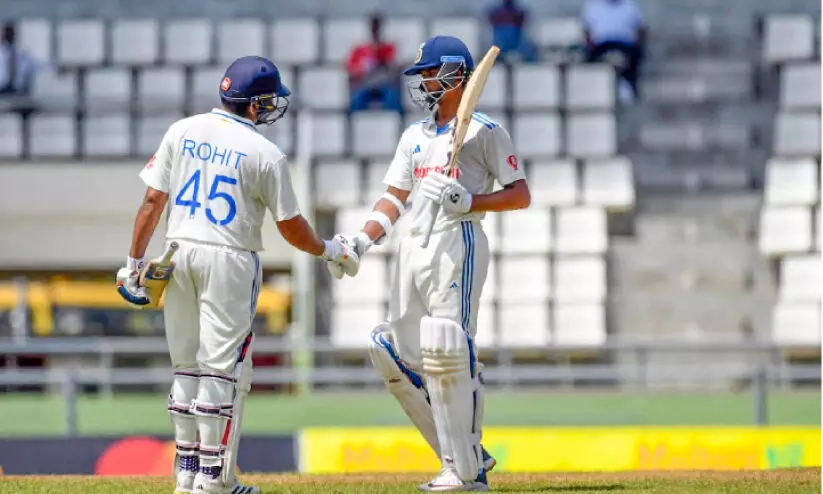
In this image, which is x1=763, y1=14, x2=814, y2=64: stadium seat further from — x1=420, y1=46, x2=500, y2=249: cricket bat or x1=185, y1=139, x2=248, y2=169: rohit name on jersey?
x1=185, y1=139, x2=248, y2=169: rohit name on jersey

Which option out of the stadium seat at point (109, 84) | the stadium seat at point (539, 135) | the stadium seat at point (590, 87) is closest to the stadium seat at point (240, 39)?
the stadium seat at point (109, 84)

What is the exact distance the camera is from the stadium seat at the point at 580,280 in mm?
17094

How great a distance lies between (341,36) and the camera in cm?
1978

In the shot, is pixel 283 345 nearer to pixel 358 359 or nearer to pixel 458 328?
pixel 358 359

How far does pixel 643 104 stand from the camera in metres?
18.6

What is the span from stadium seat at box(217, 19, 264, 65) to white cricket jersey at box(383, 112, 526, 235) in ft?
40.4

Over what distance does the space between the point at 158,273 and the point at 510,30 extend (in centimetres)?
1221

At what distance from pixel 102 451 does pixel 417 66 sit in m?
5.36

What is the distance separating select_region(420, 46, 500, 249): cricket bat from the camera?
726cm

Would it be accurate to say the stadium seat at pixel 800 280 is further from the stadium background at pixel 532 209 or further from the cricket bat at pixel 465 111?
the cricket bat at pixel 465 111

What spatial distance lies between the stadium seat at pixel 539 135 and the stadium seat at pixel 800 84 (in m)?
2.61

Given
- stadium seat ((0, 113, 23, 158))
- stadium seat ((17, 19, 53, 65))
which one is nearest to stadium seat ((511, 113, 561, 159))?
stadium seat ((0, 113, 23, 158))

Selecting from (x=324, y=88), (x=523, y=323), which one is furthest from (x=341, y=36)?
(x=523, y=323)

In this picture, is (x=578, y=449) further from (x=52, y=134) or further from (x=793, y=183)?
(x=52, y=134)
